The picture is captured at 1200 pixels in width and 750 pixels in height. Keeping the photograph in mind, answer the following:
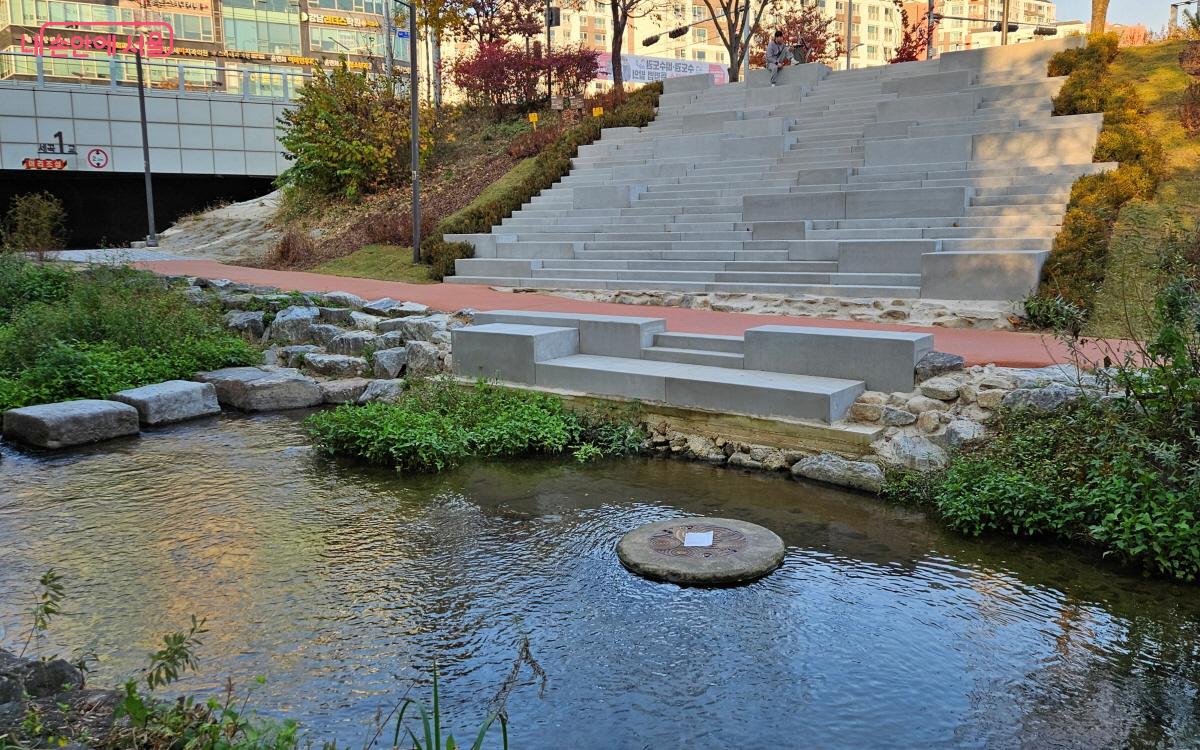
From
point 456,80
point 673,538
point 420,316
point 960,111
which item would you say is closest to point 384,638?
point 673,538

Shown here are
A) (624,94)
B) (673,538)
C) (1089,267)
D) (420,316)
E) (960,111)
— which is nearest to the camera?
(673,538)

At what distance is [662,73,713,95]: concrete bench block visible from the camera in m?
22.6

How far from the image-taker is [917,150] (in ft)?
47.4

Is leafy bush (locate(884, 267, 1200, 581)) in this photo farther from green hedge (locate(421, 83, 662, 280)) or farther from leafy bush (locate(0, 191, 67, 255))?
leafy bush (locate(0, 191, 67, 255))

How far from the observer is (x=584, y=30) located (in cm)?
10231

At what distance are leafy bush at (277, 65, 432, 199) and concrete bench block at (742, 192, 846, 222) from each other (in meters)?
11.7

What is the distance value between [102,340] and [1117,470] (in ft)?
34.1

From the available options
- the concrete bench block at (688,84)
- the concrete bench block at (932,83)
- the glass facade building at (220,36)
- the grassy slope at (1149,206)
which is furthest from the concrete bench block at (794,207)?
the glass facade building at (220,36)

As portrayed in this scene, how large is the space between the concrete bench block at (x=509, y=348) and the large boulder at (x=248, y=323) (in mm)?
4045

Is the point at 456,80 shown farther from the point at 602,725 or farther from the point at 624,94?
the point at 602,725

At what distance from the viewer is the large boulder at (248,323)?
12156mm

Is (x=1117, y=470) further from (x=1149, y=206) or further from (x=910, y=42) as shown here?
(x=910, y=42)

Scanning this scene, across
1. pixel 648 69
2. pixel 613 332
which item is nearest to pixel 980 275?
pixel 613 332

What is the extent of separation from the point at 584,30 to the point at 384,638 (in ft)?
349
